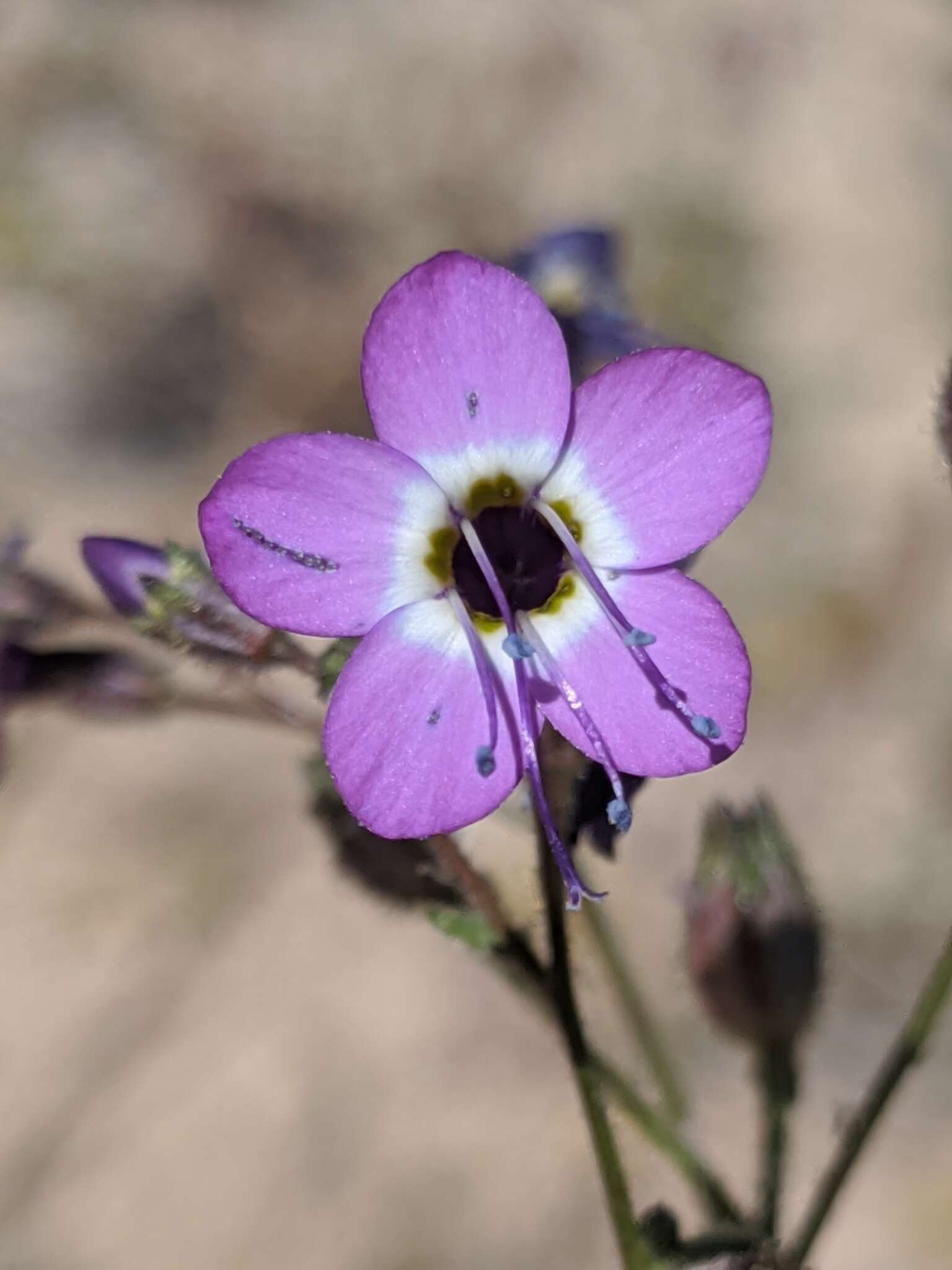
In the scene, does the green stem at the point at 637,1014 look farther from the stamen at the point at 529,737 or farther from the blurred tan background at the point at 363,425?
the stamen at the point at 529,737

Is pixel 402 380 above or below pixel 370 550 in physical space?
above

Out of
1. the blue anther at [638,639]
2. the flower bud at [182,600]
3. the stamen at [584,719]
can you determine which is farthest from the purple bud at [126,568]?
the blue anther at [638,639]

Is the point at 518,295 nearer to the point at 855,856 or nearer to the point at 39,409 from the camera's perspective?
the point at 855,856

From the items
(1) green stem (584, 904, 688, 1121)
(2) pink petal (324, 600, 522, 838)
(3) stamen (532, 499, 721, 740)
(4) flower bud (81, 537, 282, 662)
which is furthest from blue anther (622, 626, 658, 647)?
(1) green stem (584, 904, 688, 1121)

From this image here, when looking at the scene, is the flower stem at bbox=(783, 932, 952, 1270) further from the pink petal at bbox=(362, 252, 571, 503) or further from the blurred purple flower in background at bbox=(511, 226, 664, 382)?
the blurred purple flower in background at bbox=(511, 226, 664, 382)

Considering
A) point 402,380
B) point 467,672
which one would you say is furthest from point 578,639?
point 402,380

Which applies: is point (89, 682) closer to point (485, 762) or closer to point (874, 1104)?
point (485, 762)
